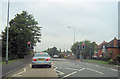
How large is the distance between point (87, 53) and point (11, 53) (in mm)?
27027

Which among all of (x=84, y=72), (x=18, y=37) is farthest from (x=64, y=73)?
(x=18, y=37)

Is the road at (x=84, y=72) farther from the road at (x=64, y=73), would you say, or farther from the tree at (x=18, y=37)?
the tree at (x=18, y=37)

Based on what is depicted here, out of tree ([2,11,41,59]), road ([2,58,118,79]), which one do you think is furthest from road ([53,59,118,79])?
tree ([2,11,41,59])

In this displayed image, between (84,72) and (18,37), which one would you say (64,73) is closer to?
(84,72)

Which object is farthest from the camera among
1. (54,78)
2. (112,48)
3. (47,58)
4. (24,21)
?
(112,48)

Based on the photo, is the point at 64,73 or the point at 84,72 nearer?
the point at 64,73

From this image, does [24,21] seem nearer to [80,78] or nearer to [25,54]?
[25,54]

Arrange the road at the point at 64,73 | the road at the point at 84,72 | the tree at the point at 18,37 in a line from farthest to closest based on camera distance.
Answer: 1. the tree at the point at 18,37
2. the road at the point at 84,72
3. the road at the point at 64,73

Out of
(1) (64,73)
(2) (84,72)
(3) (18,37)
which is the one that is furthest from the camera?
(3) (18,37)

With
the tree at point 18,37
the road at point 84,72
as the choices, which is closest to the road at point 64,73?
the road at point 84,72

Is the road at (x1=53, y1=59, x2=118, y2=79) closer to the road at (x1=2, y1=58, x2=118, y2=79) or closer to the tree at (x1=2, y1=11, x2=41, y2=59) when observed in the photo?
the road at (x1=2, y1=58, x2=118, y2=79)

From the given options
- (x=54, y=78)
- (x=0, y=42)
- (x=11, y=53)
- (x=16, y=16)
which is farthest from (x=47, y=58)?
(x=16, y=16)

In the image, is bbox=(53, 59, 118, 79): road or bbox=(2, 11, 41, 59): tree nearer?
bbox=(53, 59, 118, 79): road

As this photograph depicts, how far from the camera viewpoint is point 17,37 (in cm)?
3506
